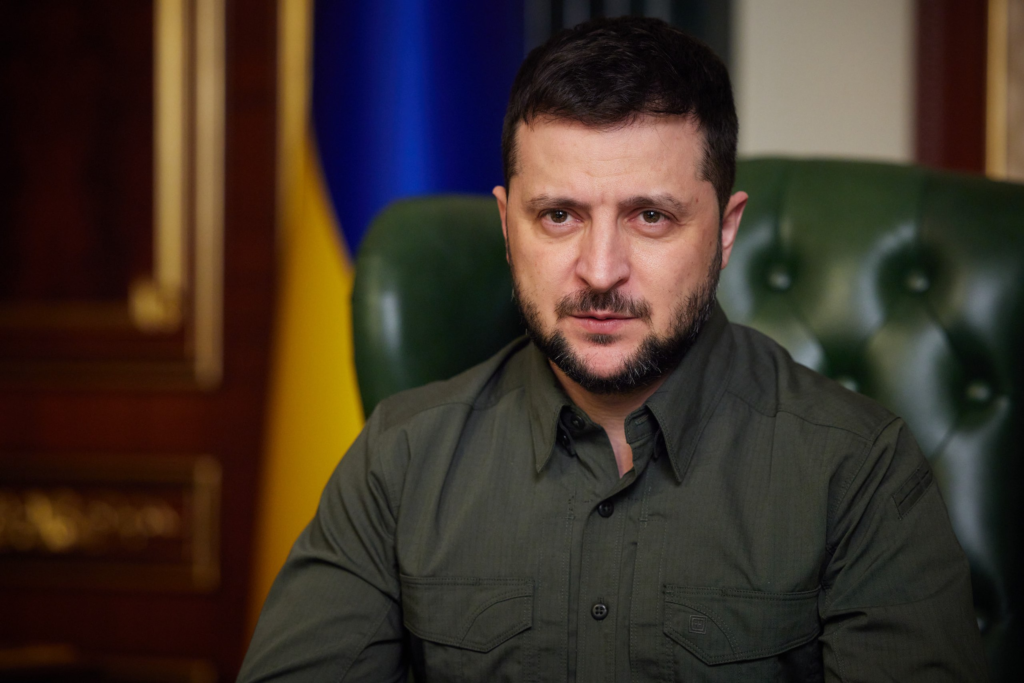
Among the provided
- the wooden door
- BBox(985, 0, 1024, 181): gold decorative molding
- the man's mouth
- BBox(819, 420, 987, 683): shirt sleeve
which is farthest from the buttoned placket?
the wooden door

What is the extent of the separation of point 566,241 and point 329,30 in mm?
1145

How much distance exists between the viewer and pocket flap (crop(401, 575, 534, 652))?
3.74 ft

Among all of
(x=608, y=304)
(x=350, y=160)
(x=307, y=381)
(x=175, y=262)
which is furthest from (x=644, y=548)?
(x=175, y=262)

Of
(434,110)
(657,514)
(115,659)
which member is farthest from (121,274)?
(657,514)

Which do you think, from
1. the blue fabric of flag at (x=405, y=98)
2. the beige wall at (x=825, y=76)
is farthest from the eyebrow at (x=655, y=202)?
the beige wall at (x=825, y=76)

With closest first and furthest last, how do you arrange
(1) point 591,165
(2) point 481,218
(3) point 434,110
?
(1) point 591,165 → (2) point 481,218 → (3) point 434,110

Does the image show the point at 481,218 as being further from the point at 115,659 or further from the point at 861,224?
the point at 115,659

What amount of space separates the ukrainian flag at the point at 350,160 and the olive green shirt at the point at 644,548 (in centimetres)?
77

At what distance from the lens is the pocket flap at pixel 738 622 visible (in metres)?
1.07

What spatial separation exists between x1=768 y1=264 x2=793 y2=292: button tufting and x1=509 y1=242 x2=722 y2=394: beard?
1.31 feet

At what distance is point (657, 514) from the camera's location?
44.6 inches

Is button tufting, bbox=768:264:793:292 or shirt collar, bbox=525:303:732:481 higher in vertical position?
button tufting, bbox=768:264:793:292

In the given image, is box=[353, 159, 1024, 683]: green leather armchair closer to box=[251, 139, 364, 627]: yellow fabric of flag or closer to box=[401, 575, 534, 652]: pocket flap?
box=[401, 575, 534, 652]: pocket flap

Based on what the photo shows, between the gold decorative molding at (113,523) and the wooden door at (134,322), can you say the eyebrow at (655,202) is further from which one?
the gold decorative molding at (113,523)
